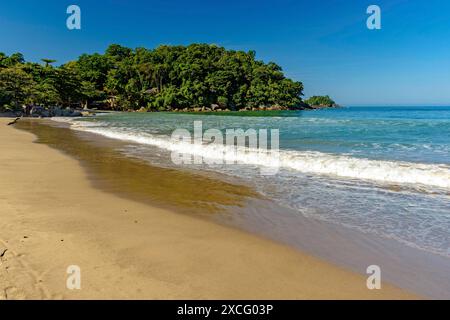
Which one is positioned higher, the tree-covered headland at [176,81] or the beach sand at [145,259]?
the tree-covered headland at [176,81]

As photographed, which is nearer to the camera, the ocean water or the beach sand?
the beach sand

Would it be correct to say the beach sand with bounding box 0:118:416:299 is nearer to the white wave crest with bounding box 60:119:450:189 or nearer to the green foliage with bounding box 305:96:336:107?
the white wave crest with bounding box 60:119:450:189

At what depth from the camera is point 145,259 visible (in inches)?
145

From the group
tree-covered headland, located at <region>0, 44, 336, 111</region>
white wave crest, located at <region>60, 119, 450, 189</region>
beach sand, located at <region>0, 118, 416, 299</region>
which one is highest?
tree-covered headland, located at <region>0, 44, 336, 111</region>

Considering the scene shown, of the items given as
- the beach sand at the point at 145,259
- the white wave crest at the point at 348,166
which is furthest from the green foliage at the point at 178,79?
the beach sand at the point at 145,259

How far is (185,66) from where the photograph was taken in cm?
9869

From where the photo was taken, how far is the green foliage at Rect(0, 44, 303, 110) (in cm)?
8328

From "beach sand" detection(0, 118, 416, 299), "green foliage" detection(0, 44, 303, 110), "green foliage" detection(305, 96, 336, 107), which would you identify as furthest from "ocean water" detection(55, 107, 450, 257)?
Answer: "green foliage" detection(305, 96, 336, 107)

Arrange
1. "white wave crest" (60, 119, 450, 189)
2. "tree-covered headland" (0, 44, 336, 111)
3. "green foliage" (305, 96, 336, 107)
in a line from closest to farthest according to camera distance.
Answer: "white wave crest" (60, 119, 450, 189) < "tree-covered headland" (0, 44, 336, 111) < "green foliage" (305, 96, 336, 107)

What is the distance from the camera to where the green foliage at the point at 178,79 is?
83275 millimetres

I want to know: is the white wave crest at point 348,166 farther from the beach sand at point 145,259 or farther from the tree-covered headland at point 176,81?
the tree-covered headland at point 176,81

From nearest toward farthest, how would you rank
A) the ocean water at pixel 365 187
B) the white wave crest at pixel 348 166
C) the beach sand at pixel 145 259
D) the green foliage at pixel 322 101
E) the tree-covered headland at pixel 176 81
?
the beach sand at pixel 145 259 → the ocean water at pixel 365 187 → the white wave crest at pixel 348 166 → the tree-covered headland at pixel 176 81 → the green foliage at pixel 322 101

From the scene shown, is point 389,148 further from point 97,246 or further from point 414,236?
point 97,246
